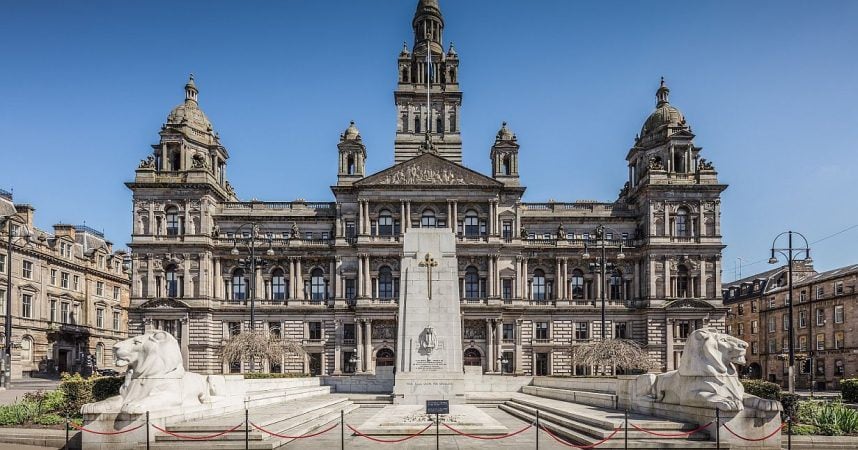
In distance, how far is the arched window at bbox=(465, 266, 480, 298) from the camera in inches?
2542

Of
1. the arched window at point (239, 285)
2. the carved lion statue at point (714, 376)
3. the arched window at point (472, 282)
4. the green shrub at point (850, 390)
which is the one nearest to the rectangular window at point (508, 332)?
the arched window at point (472, 282)

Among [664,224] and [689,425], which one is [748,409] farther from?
[664,224]

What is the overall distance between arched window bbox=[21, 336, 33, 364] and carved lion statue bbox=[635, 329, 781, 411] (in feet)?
204

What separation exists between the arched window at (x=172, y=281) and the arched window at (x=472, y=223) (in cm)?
2857

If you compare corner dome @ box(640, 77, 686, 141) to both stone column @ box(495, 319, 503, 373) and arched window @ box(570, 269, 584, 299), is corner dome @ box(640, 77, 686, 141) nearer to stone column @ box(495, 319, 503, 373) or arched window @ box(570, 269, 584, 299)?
arched window @ box(570, 269, 584, 299)

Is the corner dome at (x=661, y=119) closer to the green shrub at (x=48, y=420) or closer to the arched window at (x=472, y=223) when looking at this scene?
the arched window at (x=472, y=223)

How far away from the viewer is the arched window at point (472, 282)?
6456cm

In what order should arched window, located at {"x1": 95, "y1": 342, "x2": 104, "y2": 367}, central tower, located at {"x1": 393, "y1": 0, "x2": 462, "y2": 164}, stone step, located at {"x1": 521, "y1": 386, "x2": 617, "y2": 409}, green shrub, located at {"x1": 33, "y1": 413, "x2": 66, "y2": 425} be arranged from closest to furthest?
green shrub, located at {"x1": 33, "y1": 413, "x2": 66, "y2": 425} < stone step, located at {"x1": 521, "y1": 386, "x2": 617, "y2": 409} < central tower, located at {"x1": 393, "y1": 0, "x2": 462, "y2": 164} < arched window, located at {"x1": 95, "y1": 342, "x2": 104, "y2": 367}

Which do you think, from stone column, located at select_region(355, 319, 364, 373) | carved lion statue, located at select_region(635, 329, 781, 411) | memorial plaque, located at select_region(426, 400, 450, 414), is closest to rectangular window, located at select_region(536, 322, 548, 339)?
stone column, located at select_region(355, 319, 364, 373)

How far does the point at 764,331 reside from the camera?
77.7 metres

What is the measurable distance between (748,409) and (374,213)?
161 feet

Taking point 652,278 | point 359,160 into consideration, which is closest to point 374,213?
point 359,160

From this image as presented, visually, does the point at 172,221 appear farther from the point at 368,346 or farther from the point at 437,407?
the point at 437,407

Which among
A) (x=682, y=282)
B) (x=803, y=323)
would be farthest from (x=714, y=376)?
(x=803, y=323)
